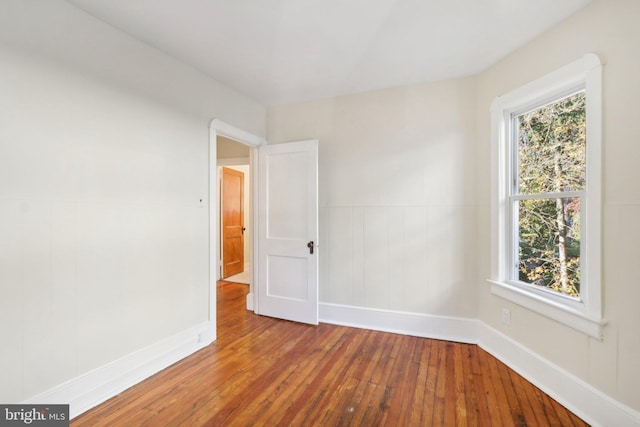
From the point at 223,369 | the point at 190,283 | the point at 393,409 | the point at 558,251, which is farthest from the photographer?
the point at 190,283

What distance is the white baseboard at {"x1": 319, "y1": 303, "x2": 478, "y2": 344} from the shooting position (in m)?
2.73

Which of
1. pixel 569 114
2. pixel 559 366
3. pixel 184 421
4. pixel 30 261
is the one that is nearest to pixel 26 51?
pixel 30 261

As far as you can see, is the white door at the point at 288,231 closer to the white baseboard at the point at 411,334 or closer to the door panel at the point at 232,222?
the white baseboard at the point at 411,334

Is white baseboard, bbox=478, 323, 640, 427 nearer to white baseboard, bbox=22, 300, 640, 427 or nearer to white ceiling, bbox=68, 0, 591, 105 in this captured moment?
white baseboard, bbox=22, 300, 640, 427

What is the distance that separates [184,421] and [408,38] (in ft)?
9.90

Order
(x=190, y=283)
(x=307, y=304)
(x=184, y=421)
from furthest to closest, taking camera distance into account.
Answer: (x=307, y=304)
(x=190, y=283)
(x=184, y=421)

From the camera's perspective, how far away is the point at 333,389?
199 centimetres

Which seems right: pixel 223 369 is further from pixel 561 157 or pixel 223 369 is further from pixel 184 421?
pixel 561 157

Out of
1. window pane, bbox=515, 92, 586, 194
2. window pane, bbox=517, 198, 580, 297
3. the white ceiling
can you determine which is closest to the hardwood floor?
window pane, bbox=517, 198, 580, 297

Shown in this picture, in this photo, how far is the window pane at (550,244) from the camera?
1.93m

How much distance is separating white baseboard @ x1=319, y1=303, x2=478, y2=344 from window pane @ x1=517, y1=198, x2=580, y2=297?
0.76 meters

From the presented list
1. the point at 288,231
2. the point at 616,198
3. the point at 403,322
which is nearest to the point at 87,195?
the point at 288,231

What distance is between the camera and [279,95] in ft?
10.6

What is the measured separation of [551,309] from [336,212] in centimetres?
204
